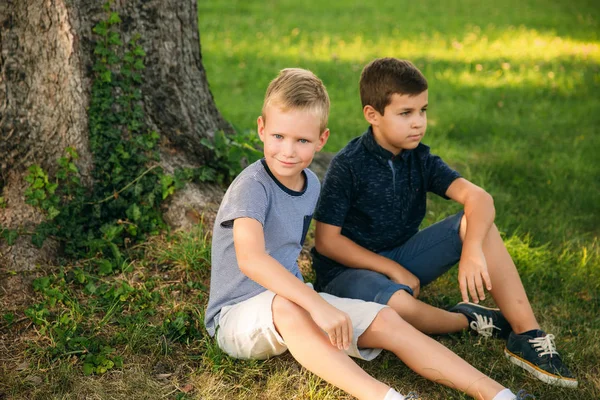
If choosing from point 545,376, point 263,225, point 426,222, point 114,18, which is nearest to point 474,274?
point 545,376

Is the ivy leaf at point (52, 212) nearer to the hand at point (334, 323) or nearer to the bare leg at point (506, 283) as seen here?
the hand at point (334, 323)

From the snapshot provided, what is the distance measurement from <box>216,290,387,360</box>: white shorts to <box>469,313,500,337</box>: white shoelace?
68 cm

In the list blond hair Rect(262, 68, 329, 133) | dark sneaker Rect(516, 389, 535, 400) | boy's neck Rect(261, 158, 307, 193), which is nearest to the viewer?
dark sneaker Rect(516, 389, 535, 400)

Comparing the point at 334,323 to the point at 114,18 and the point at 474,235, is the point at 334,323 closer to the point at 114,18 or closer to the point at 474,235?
the point at 474,235

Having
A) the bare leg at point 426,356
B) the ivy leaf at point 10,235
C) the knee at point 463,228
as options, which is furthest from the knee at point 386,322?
the ivy leaf at point 10,235

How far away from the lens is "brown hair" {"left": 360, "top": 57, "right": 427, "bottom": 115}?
3176 mm

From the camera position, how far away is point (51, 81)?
3436mm

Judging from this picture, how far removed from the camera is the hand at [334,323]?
98.7 inches

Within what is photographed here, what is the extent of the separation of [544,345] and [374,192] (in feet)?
3.49

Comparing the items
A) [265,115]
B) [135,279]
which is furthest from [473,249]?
[135,279]

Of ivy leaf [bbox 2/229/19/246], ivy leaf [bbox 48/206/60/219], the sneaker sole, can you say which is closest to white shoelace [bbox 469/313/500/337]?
the sneaker sole

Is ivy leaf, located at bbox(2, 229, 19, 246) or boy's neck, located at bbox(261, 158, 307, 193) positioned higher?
boy's neck, located at bbox(261, 158, 307, 193)

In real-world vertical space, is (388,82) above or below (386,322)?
above

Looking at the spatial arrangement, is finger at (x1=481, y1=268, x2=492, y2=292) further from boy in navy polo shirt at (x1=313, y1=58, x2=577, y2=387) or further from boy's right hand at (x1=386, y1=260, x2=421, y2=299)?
boy's right hand at (x1=386, y1=260, x2=421, y2=299)
